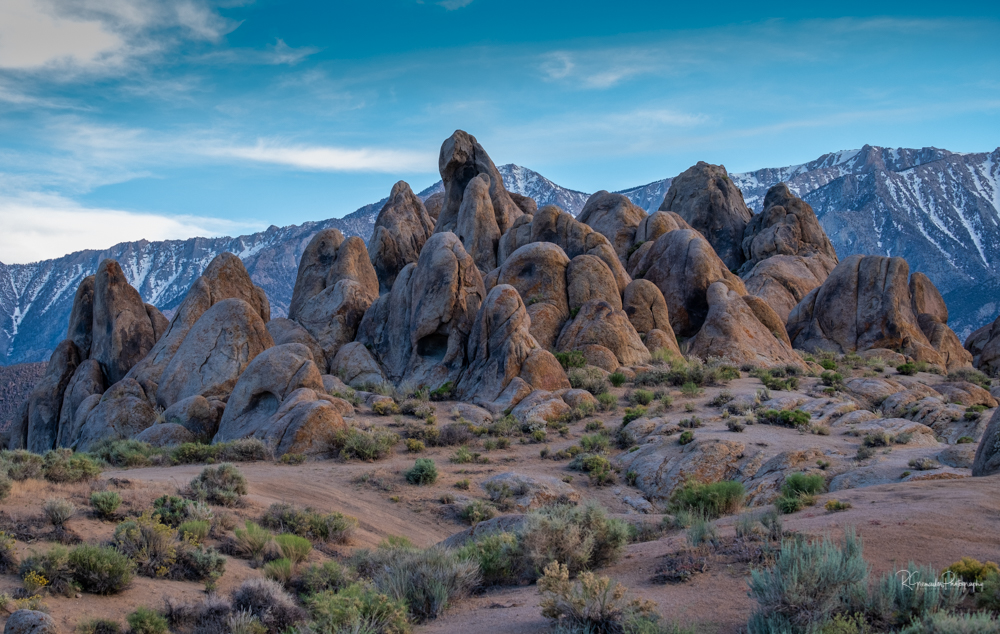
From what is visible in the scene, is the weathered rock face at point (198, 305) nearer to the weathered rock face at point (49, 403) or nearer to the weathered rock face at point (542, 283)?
the weathered rock face at point (49, 403)

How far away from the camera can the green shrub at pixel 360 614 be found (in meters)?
7.58

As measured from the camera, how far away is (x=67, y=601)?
8.77 meters

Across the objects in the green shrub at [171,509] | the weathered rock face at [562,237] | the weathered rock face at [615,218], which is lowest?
the green shrub at [171,509]

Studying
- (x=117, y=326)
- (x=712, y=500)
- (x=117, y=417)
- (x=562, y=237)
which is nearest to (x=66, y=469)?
(x=712, y=500)

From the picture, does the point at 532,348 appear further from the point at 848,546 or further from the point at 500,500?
the point at 848,546

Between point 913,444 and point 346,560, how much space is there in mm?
14846

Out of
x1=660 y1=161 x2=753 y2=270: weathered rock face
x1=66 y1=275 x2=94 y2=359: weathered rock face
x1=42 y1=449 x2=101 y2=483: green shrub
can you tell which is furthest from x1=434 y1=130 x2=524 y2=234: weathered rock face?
x1=42 y1=449 x2=101 y2=483: green shrub

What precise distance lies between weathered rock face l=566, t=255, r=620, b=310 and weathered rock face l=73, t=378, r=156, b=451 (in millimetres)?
19041

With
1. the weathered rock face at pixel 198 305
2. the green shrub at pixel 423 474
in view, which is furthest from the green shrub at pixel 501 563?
the weathered rock face at pixel 198 305

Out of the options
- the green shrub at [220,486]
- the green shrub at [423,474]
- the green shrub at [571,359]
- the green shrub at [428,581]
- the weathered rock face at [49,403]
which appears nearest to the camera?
the green shrub at [428,581]

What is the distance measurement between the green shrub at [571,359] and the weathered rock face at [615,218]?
1744 centimetres

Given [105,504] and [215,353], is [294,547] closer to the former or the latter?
[105,504]

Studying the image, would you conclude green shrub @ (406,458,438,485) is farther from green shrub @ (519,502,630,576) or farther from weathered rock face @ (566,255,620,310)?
weathered rock face @ (566,255,620,310)

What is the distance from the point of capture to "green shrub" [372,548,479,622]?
346 inches
